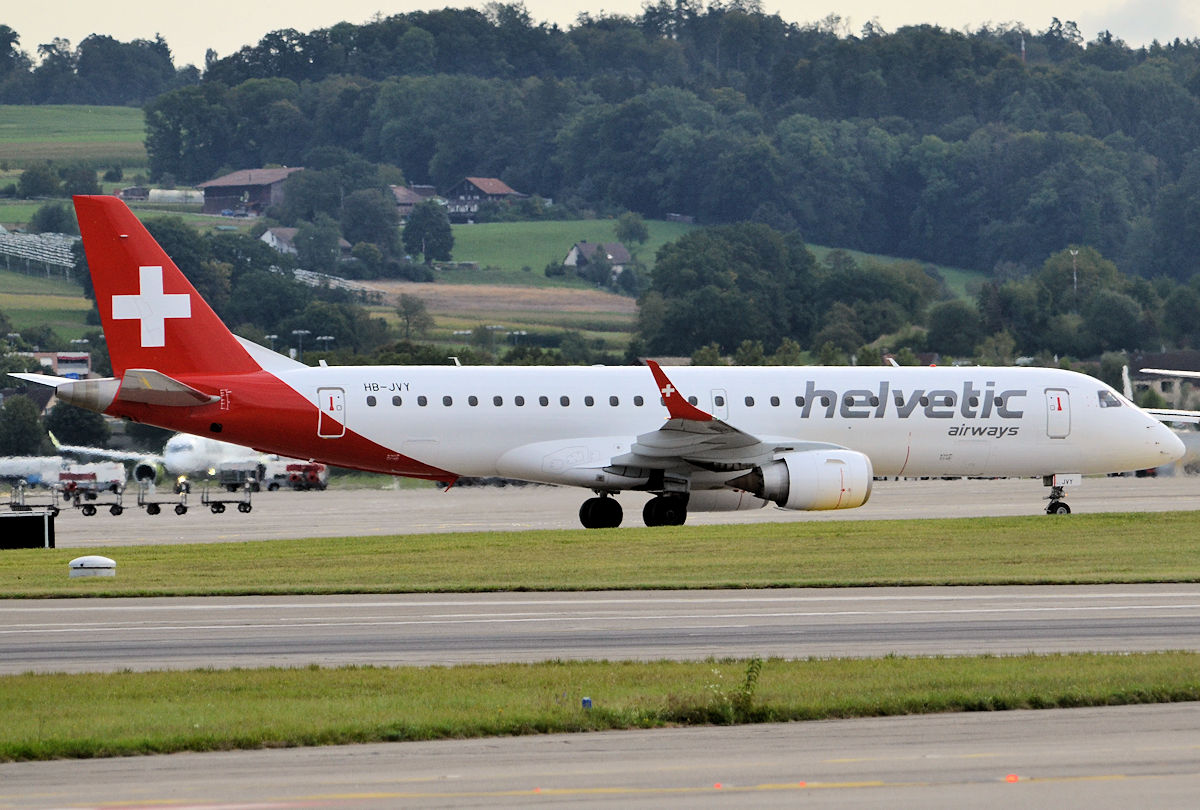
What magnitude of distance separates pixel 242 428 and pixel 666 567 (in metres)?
10.2

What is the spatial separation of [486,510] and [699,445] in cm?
1027

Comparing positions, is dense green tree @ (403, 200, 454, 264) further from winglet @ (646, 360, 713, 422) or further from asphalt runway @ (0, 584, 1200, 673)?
asphalt runway @ (0, 584, 1200, 673)

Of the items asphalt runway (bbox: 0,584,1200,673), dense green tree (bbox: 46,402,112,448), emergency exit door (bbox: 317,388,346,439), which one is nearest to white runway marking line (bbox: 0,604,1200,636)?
asphalt runway (bbox: 0,584,1200,673)

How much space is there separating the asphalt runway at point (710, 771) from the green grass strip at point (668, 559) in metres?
9.89

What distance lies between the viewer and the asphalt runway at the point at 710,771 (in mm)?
10094

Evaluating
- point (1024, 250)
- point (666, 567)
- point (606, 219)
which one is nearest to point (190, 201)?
point (606, 219)

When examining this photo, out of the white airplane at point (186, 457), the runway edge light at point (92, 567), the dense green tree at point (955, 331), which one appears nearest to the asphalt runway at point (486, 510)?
the white airplane at point (186, 457)

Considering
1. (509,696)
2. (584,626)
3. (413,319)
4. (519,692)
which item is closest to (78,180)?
(413,319)

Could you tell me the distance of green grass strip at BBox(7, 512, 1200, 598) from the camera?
72.8ft

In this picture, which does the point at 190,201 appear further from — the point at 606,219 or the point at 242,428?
the point at 242,428

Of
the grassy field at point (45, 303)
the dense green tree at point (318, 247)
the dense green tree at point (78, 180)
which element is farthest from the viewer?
the dense green tree at point (78, 180)

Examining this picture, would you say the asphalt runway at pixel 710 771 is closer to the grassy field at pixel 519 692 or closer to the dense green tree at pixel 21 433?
the grassy field at pixel 519 692

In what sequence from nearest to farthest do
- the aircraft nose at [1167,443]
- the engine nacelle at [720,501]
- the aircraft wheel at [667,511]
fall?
1. the aircraft wheel at [667,511]
2. the engine nacelle at [720,501]
3. the aircraft nose at [1167,443]

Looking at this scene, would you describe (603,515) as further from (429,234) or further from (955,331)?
(429,234)
